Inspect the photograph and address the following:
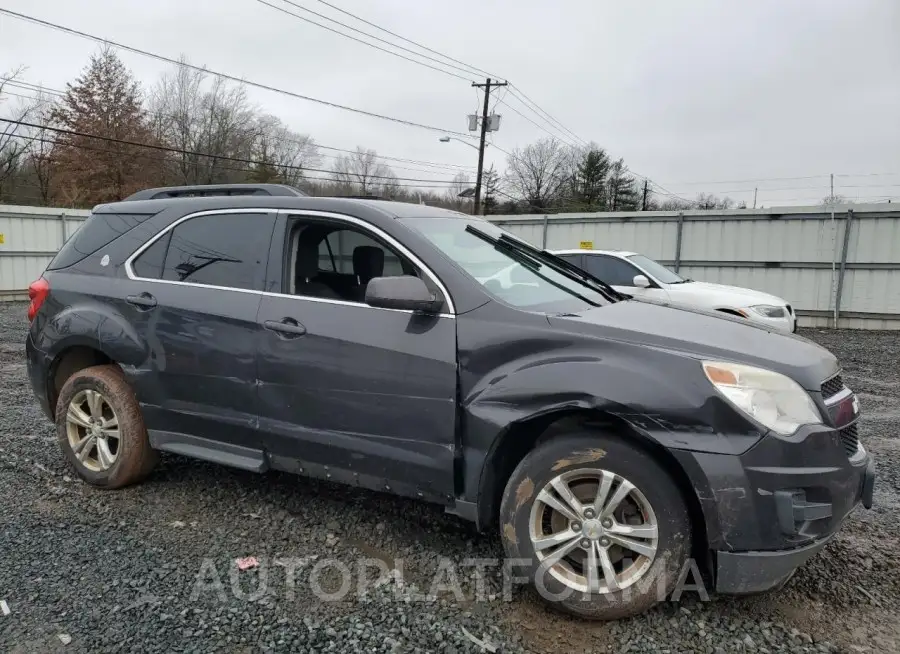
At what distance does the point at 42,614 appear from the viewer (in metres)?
2.53

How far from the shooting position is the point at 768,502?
2277 mm

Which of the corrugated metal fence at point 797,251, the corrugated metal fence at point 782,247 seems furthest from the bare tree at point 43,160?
the corrugated metal fence at point 797,251

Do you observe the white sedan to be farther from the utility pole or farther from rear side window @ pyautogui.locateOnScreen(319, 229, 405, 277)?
the utility pole

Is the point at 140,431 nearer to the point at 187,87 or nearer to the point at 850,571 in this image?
the point at 850,571

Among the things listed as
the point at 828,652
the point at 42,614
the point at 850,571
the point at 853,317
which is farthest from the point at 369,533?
the point at 853,317

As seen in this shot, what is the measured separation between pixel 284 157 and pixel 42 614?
37351 mm

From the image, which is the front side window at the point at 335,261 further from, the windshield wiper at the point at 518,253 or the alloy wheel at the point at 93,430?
the alloy wheel at the point at 93,430

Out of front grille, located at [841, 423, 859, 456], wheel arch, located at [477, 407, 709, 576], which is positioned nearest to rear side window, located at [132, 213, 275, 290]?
wheel arch, located at [477, 407, 709, 576]

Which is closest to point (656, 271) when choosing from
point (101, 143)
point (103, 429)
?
point (103, 429)

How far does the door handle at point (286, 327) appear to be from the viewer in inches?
122

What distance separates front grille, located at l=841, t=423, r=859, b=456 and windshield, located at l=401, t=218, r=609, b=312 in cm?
121

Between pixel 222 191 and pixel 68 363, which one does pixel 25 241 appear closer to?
pixel 68 363

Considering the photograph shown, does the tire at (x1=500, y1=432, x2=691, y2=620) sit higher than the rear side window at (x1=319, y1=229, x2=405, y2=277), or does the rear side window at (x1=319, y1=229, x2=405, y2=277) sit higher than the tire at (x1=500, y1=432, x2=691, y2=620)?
the rear side window at (x1=319, y1=229, x2=405, y2=277)

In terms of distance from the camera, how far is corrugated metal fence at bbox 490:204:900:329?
1273 centimetres
